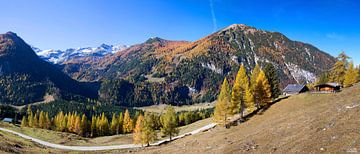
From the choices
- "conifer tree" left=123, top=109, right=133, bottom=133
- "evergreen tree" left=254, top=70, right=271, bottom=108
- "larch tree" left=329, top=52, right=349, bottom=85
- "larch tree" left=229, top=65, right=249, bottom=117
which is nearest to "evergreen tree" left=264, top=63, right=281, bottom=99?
"evergreen tree" left=254, top=70, right=271, bottom=108

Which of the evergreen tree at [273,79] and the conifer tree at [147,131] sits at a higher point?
the evergreen tree at [273,79]

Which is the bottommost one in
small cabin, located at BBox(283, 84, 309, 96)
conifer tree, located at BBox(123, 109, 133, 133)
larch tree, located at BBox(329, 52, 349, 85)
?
conifer tree, located at BBox(123, 109, 133, 133)

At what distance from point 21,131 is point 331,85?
364 ft

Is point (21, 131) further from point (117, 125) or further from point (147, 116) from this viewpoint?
point (147, 116)

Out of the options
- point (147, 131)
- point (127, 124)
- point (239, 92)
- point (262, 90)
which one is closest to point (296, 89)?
point (262, 90)

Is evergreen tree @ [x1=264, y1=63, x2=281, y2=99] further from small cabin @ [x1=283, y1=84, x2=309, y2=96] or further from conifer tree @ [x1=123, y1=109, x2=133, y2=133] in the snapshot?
conifer tree @ [x1=123, y1=109, x2=133, y2=133]

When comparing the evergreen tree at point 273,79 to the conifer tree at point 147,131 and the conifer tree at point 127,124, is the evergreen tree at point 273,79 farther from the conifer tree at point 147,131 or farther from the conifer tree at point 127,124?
the conifer tree at point 127,124

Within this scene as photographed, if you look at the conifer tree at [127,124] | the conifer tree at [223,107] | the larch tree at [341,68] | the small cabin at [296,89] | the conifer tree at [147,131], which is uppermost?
the larch tree at [341,68]

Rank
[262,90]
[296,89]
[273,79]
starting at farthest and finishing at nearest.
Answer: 1. [296,89]
2. [273,79]
3. [262,90]

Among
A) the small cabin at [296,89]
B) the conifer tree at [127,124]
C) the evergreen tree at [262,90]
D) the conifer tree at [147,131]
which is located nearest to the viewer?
the evergreen tree at [262,90]

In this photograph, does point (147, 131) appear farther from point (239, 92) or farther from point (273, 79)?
point (273, 79)

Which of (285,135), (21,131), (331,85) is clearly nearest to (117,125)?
(21,131)

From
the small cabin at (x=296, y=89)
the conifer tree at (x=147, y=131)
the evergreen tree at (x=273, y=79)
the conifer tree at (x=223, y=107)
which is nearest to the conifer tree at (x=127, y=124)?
the conifer tree at (x=147, y=131)

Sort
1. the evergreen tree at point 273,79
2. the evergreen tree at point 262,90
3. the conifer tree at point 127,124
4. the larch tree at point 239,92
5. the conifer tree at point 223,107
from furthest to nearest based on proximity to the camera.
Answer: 1. the conifer tree at point 127,124
2. the evergreen tree at point 273,79
3. the evergreen tree at point 262,90
4. the larch tree at point 239,92
5. the conifer tree at point 223,107
